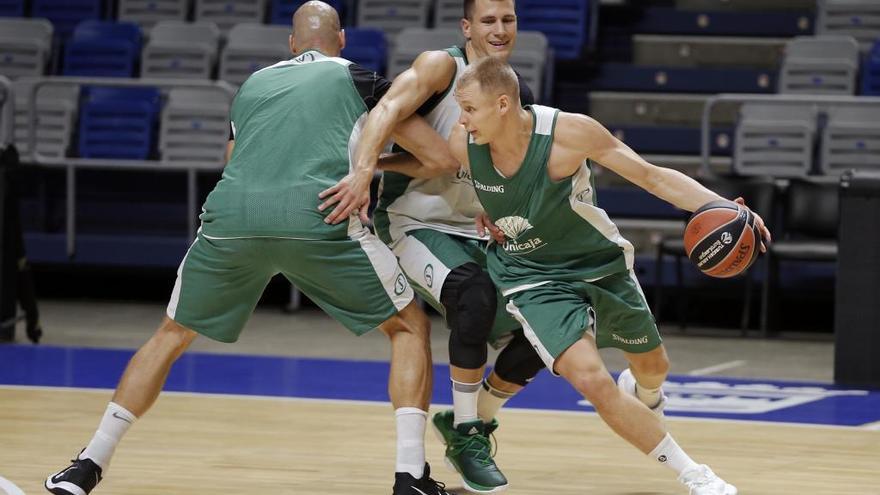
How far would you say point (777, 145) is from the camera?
10203mm

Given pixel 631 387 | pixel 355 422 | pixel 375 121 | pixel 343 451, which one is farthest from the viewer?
pixel 355 422

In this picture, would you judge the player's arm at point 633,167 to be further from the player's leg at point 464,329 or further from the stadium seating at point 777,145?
the stadium seating at point 777,145

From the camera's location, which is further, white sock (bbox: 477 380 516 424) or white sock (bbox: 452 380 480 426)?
white sock (bbox: 477 380 516 424)

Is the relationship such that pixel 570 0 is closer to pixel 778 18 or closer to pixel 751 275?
pixel 778 18

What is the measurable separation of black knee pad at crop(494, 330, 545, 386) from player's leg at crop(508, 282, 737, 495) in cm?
41

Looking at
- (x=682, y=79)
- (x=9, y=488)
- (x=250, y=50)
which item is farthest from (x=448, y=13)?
(x=9, y=488)

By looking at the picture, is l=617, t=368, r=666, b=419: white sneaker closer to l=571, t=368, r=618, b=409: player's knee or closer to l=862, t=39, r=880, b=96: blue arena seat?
l=571, t=368, r=618, b=409: player's knee

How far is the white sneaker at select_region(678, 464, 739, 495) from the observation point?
4.41 metres

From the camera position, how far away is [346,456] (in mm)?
5602

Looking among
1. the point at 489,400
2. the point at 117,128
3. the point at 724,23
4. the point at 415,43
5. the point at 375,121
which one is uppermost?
the point at 375,121

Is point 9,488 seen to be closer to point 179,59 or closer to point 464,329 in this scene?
point 464,329

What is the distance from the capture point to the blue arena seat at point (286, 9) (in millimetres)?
12477

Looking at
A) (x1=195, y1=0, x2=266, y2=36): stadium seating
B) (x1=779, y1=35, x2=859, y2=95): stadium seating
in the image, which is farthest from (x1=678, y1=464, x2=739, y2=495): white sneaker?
(x1=195, y1=0, x2=266, y2=36): stadium seating

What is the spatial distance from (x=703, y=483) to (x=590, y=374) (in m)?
0.46
